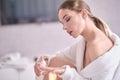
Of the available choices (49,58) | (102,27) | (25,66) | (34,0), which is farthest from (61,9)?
(34,0)

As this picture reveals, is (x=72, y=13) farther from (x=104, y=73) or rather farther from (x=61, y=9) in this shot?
(x=104, y=73)

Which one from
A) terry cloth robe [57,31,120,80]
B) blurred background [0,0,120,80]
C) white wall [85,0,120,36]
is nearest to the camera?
terry cloth robe [57,31,120,80]

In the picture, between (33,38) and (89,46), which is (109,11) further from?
(89,46)

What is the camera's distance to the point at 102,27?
2.93 ft

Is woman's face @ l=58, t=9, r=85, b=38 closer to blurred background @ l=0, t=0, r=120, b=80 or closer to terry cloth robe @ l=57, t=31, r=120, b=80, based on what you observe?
terry cloth robe @ l=57, t=31, r=120, b=80

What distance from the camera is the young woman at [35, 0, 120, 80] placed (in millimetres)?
819

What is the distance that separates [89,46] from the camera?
882 mm

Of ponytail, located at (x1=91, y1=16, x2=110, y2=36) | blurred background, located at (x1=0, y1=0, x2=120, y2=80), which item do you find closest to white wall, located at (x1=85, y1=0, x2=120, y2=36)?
blurred background, located at (x1=0, y1=0, x2=120, y2=80)

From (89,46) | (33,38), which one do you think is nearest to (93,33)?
(89,46)

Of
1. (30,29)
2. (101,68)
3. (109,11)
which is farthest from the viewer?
(30,29)

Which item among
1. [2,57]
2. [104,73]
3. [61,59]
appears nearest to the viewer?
[104,73]

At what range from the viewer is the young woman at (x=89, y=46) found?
0.82 metres

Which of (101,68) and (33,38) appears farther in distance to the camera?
(33,38)

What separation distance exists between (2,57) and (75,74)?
972 millimetres
